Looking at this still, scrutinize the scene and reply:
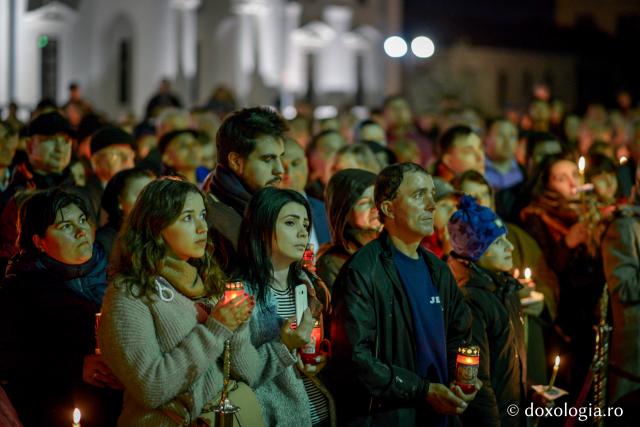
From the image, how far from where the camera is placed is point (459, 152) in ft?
32.4

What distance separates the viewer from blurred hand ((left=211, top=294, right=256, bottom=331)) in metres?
5.00

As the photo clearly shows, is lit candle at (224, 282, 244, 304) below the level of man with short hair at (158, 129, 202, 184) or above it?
below

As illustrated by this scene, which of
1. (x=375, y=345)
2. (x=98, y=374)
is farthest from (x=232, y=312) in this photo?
(x=375, y=345)

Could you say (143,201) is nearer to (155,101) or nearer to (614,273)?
(614,273)

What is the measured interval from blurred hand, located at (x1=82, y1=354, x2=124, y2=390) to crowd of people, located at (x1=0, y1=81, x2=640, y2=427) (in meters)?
0.01

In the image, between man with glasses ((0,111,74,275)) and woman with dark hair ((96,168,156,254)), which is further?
man with glasses ((0,111,74,275))

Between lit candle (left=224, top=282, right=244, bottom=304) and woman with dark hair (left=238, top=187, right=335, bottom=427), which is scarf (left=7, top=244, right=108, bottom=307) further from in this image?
lit candle (left=224, top=282, right=244, bottom=304)

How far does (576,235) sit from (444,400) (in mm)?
3625

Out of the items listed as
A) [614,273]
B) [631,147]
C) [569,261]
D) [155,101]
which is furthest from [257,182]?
[155,101]

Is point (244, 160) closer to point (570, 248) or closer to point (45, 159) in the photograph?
point (45, 159)

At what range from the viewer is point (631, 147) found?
11.4 metres

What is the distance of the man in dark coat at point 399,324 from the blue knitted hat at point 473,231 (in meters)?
0.64

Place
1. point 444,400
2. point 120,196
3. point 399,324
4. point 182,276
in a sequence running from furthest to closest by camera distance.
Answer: point 120,196
point 399,324
point 444,400
point 182,276

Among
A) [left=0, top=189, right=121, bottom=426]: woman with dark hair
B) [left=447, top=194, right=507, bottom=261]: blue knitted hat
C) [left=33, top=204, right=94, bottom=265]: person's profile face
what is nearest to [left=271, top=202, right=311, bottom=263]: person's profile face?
[left=0, top=189, right=121, bottom=426]: woman with dark hair
